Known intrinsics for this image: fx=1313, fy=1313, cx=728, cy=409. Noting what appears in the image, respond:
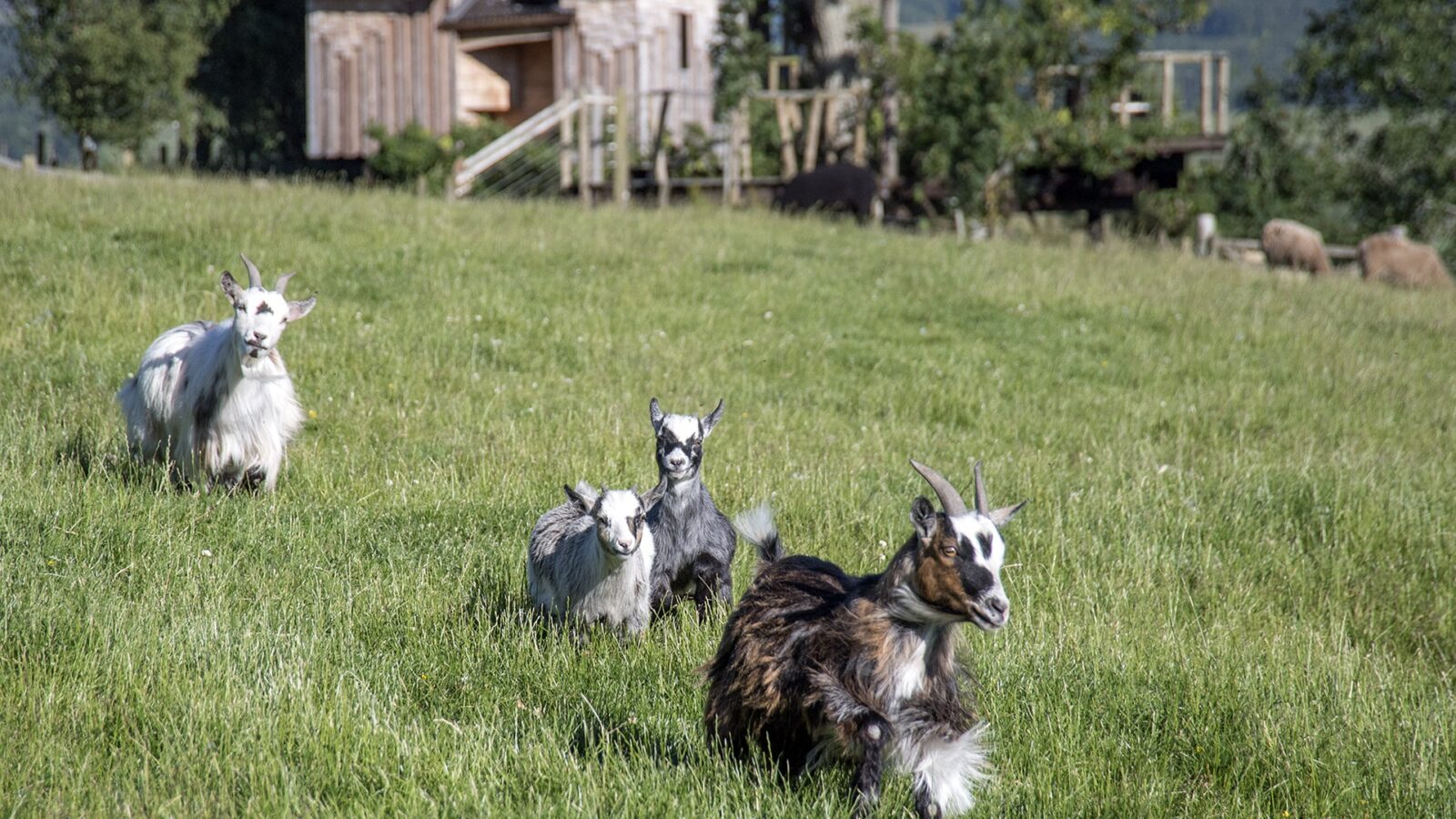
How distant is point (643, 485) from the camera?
8234 mm

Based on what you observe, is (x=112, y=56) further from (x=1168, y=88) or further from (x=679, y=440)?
(x=679, y=440)

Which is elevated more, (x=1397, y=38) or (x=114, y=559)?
(x=1397, y=38)

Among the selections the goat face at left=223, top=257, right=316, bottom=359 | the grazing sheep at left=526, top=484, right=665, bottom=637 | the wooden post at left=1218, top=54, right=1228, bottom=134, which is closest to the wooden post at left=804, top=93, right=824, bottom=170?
the wooden post at left=1218, top=54, right=1228, bottom=134

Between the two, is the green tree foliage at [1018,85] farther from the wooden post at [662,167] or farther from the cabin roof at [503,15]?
the cabin roof at [503,15]

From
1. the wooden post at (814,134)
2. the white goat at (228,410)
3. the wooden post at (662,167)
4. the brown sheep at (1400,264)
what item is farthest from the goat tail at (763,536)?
the wooden post at (814,134)

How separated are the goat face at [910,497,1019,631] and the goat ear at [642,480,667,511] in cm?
200

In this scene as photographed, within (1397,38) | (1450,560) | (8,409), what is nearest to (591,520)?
(8,409)

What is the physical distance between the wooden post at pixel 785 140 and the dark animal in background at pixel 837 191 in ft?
8.04

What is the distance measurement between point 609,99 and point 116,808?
86.8 feet

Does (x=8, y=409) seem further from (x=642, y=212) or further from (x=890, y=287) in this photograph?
(x=642, y=212)

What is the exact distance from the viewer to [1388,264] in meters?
25.1

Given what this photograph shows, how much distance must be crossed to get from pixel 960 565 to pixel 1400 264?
81.0 ft

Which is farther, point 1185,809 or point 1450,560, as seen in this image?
point 1450,560

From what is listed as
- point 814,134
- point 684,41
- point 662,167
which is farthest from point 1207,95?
point 684,41
